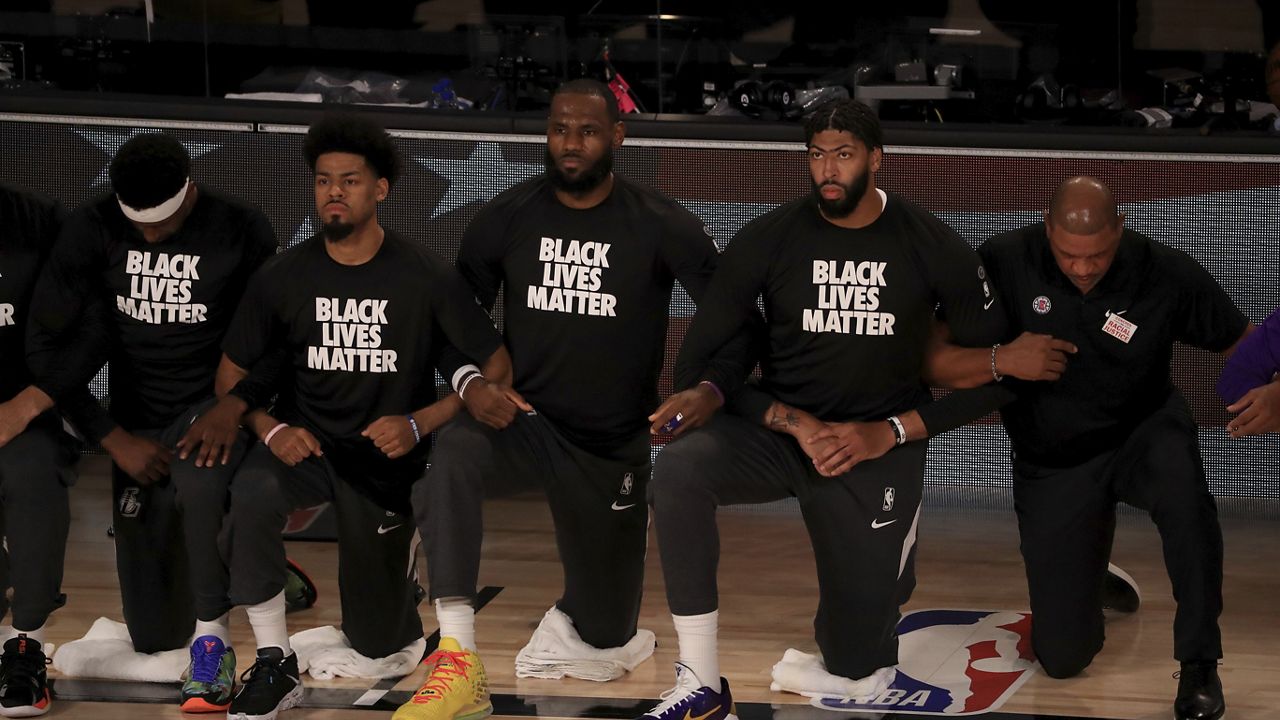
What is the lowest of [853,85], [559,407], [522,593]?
[522,593]

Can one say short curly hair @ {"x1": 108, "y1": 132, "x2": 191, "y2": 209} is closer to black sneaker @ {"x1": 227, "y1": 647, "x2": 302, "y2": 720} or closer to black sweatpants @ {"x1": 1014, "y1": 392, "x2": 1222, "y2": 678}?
black sneaker @ {"x1": 227, "y1": 647, "x2": 302, "y2": 720}

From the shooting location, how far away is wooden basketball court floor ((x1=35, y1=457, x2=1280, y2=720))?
3766 mm

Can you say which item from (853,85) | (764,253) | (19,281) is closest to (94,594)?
(19,281)

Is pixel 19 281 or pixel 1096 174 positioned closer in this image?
pixel 19 281

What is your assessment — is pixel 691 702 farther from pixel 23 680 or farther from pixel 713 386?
pixel 23 680

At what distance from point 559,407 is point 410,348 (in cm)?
42

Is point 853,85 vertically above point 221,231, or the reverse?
point 853,85

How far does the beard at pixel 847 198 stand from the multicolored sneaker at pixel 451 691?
1.38 metres

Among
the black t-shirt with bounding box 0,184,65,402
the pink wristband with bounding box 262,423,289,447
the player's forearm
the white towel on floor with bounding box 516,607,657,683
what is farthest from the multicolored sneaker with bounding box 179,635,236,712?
the player's forearm

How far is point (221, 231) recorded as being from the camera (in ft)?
13.5

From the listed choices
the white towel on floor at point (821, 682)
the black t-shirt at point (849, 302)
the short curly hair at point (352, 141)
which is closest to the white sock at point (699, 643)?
the white towel on floor at point (821, 682)

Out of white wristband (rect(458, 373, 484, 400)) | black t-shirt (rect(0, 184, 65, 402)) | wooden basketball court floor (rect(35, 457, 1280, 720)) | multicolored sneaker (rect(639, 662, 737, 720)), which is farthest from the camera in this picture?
black t-shirt (rect(0, 184, 65, 402))

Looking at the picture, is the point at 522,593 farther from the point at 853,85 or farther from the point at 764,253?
the point at 853,85

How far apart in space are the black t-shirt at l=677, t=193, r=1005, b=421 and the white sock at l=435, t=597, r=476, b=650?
2.72 ft
